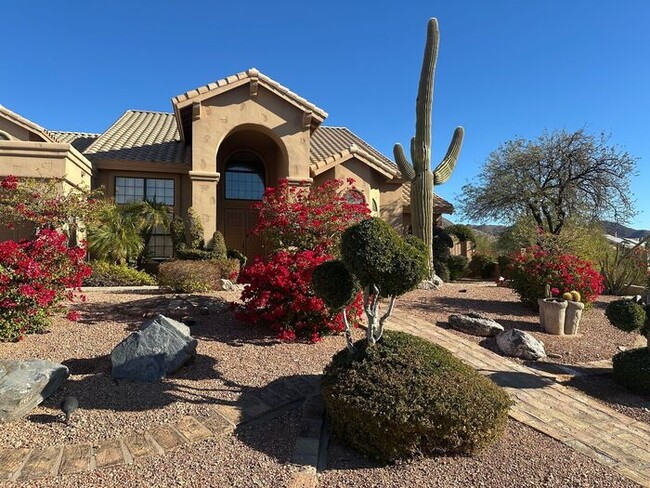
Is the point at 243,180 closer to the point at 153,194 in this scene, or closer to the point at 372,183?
the point at 153,194

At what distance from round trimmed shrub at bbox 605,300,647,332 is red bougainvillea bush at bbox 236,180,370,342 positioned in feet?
12.4

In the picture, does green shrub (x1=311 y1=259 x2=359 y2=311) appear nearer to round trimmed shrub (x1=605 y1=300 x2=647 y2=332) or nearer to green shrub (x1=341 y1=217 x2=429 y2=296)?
green shrub (x1=341 y1=217 x2=429 y2=296)

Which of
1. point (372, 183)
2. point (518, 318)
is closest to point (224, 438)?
point (518, 318)

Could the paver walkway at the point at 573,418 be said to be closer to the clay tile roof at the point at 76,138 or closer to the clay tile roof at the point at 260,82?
the clay tile roof at the point at 260,82

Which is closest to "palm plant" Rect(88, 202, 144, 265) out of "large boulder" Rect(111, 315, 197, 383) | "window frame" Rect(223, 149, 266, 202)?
"window frame" Rect(223, 149, 266, 202)

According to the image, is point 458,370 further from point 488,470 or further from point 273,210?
point 273,210

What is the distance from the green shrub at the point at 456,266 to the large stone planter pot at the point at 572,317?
9457mm

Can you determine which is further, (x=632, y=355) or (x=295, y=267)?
(x=295, y=267)

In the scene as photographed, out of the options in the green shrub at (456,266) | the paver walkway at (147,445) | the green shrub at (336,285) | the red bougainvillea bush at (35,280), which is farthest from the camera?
the green shrub at (456,266)

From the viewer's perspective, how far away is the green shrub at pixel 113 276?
11.3 metres

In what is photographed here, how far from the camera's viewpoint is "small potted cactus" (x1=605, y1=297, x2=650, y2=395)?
5.56 meters

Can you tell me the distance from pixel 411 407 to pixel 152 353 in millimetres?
3230

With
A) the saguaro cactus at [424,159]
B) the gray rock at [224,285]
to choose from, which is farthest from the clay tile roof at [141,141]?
the saguaro cactus at [424,159]

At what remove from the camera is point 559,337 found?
8148 millimetres
